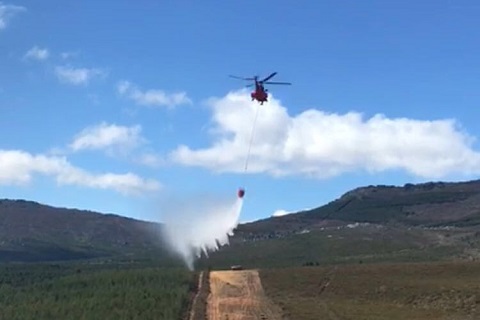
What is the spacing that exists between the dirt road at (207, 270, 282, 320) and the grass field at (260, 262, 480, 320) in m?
1.54

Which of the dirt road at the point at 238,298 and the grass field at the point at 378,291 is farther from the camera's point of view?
the grass field at the point at 378,291

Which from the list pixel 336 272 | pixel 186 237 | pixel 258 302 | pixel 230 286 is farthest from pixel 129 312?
pixel 186 237

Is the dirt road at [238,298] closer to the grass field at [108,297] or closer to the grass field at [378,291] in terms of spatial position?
the grass field at [378,291]

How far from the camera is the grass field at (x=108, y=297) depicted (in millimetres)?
79812

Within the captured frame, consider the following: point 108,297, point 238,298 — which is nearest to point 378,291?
point 238,298

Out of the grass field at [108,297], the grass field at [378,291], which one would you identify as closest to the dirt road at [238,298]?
the grass field at [378,291]

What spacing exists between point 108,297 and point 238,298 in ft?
53.8

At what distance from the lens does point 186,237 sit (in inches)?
5172

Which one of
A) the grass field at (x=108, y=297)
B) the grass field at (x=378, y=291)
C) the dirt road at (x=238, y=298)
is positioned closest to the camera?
the dirt road at (x=238, y=298)

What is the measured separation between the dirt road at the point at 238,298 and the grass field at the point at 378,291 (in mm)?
1539

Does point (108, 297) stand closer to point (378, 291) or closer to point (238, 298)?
point (238, 298)

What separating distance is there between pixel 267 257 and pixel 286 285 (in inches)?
3598

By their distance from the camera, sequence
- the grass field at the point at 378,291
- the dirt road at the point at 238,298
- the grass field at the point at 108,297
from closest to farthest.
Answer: the dirt road at the point at 238,298 → the grass field at the point at 378,291 → the grass field at the point at 108,297

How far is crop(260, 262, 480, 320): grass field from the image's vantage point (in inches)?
3014
